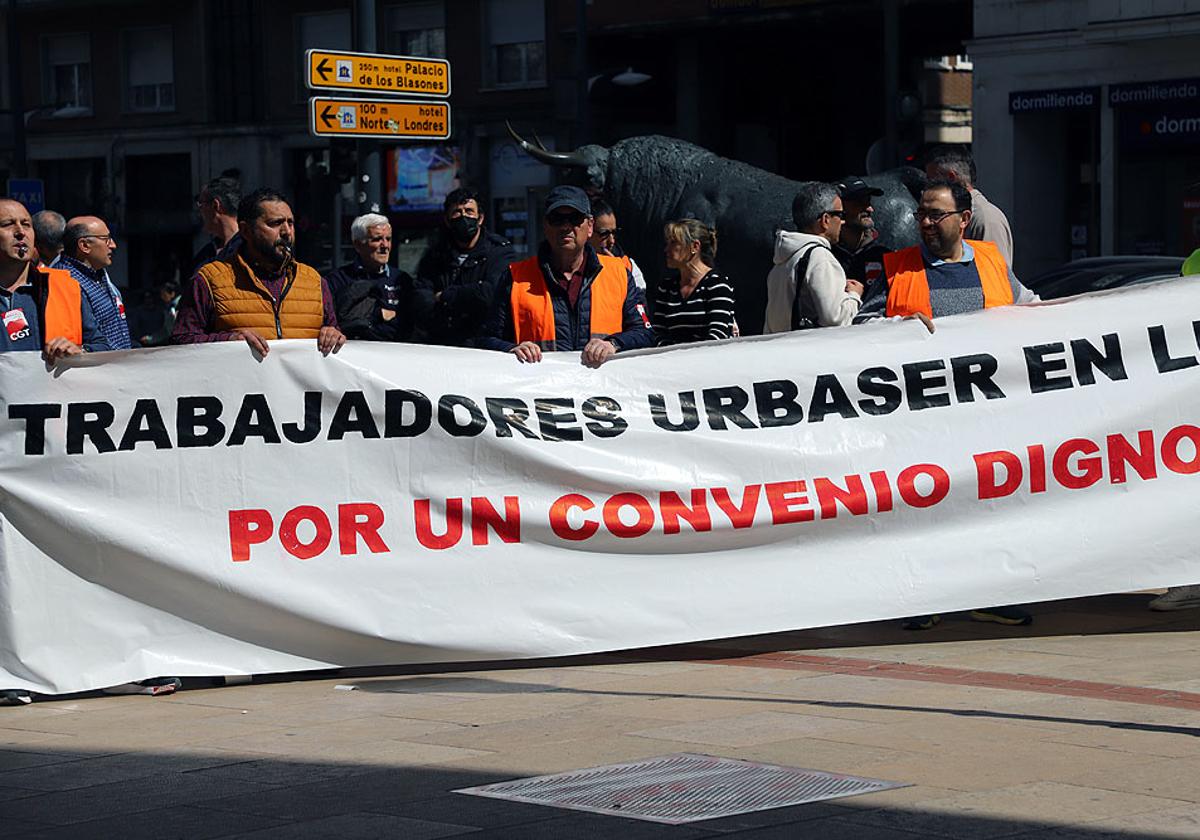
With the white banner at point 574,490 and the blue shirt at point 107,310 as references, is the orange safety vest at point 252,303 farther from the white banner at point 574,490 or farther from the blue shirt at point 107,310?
the blue shirt at point 107,310

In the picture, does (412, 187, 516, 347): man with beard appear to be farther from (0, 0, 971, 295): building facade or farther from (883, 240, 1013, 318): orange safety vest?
(0, 0, 971, 295): building facade

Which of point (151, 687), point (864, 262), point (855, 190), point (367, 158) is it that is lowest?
point (151, 687)

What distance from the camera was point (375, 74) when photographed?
13.6 metres

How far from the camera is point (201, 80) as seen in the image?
40219mm

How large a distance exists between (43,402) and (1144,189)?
22.6 metres

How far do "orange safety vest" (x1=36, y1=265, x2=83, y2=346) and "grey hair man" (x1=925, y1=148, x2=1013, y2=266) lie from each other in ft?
12.9

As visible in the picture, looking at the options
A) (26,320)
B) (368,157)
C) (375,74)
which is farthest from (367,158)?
(26,320)

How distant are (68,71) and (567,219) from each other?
36378 millimetres

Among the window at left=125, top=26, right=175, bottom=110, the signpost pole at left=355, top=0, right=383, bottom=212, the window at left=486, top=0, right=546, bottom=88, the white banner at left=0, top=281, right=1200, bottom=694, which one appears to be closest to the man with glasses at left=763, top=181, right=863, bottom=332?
the white banner at left=0, top=281, right=1200, bottom=694

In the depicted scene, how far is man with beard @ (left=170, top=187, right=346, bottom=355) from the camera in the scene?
27.8 ft

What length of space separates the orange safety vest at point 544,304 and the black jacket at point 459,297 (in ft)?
3.97

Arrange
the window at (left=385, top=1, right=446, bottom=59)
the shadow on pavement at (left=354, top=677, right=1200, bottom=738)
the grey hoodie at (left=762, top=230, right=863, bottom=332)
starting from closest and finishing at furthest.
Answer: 1. the shadow on pavement at (left=354, top=677, right=1200, bottom=738)
2. the grey hoodie at (left=762, top=230, right=863, bottom=332)
3. the window at (left=385, top=1, right=446, bottom=59)

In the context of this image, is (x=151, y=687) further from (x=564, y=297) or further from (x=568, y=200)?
(x=568, y=200)

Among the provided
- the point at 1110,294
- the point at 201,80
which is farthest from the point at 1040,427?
the point at 201,80
